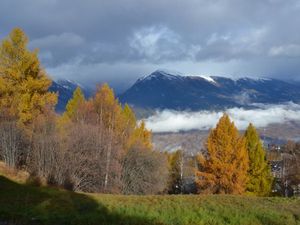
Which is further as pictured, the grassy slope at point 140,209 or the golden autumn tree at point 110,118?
the golden autumn tree at point 110,118

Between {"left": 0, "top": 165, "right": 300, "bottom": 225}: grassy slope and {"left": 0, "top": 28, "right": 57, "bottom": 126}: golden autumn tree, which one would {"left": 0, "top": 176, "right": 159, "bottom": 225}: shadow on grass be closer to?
{"left": 0, "top": 165, "right": 300, "bottom": 225}: grassy slope

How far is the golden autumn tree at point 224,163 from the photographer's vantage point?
53.2m

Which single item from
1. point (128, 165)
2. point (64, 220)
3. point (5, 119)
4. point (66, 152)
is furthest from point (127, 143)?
point (64, 220)

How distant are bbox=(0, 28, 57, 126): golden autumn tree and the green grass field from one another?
14.3m

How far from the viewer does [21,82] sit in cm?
4584

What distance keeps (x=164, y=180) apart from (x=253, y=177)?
1091 cm

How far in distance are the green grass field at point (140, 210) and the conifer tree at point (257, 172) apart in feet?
95.9

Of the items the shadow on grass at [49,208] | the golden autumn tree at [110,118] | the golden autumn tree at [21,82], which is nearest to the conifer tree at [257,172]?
the golden autumn tree at [110,118]

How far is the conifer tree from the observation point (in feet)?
192

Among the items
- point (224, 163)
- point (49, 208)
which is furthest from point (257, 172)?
point (49, 208)

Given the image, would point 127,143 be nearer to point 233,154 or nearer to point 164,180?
point 164,180

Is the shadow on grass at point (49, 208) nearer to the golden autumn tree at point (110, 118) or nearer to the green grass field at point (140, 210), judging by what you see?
the green grass field at point (140, 210)

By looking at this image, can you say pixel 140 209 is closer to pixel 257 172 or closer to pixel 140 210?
pixel 140 210

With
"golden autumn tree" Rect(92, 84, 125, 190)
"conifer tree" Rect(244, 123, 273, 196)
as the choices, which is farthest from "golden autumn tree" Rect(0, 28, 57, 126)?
"conifer tree" Rect(244, 123, 273, 196)
